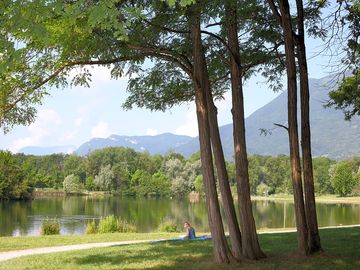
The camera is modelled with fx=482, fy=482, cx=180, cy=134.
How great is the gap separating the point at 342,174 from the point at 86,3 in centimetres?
7658

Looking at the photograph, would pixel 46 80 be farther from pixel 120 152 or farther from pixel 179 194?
pixel 120 152

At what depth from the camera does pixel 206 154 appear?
7.89 m

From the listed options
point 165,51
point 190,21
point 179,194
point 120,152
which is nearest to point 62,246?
point 165,51

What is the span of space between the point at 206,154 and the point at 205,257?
6.52ft

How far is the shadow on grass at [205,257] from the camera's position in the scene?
7453 millimetres

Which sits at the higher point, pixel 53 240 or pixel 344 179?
pixel 344 179

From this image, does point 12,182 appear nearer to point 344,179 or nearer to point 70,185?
point 70,185

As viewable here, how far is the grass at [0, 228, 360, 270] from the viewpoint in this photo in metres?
7.48

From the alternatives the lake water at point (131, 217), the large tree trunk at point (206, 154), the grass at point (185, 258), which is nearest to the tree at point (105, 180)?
the lake water at point (131, 217)

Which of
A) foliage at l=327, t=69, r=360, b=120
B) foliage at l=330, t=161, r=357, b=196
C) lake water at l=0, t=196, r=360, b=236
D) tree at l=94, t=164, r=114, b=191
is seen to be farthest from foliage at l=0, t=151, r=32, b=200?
foliage at l=330, t=161, r=357, b=196

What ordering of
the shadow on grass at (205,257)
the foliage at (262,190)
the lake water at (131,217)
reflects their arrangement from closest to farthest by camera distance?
1. the shadow on grass at (205,257)
2. the lake water at (131,217)
3. the foliage at (262,190)

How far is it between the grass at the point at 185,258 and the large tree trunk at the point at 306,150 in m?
0.35

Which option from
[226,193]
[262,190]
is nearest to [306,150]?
[226,193]

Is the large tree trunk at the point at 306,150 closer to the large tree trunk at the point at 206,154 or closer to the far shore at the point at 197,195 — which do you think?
the large tree trunk at the point at 206,154
